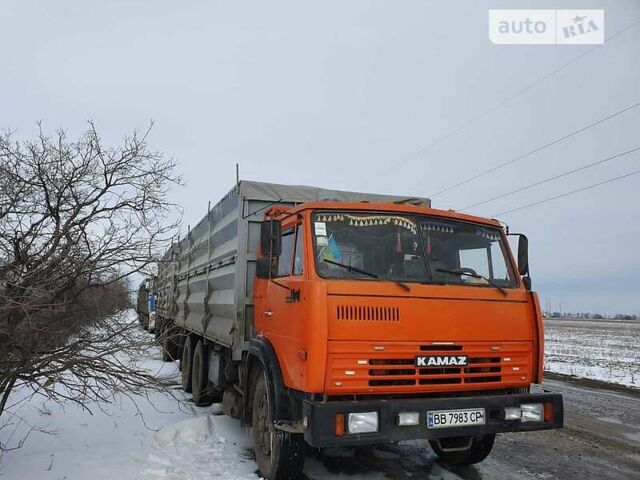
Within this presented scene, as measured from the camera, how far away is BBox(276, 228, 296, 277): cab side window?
469cm

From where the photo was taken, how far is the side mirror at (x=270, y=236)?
15.1 feet

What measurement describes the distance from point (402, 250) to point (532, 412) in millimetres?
1754

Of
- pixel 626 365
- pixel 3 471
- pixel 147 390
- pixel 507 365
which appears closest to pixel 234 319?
pixel 147 390

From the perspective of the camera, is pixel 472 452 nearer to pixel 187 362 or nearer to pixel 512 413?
pixel 512 413

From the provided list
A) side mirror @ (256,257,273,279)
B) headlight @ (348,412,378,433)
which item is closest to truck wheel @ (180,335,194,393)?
side mirror @ (256,257,273,279)

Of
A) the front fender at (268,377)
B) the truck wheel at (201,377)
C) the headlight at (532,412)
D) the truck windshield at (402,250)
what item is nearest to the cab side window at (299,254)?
the truck windshield at (402,250)

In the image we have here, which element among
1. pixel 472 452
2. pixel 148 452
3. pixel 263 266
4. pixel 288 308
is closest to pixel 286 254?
pixel 263 266

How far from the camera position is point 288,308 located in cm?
438

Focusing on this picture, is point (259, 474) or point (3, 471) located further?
point (259, 474)

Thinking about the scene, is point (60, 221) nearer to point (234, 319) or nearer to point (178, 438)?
point (234, 319)

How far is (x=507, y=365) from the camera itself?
14.5ft

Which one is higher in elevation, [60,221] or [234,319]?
[60,221]

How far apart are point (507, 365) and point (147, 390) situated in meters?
3.24

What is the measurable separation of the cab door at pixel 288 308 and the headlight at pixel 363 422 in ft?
1.57
